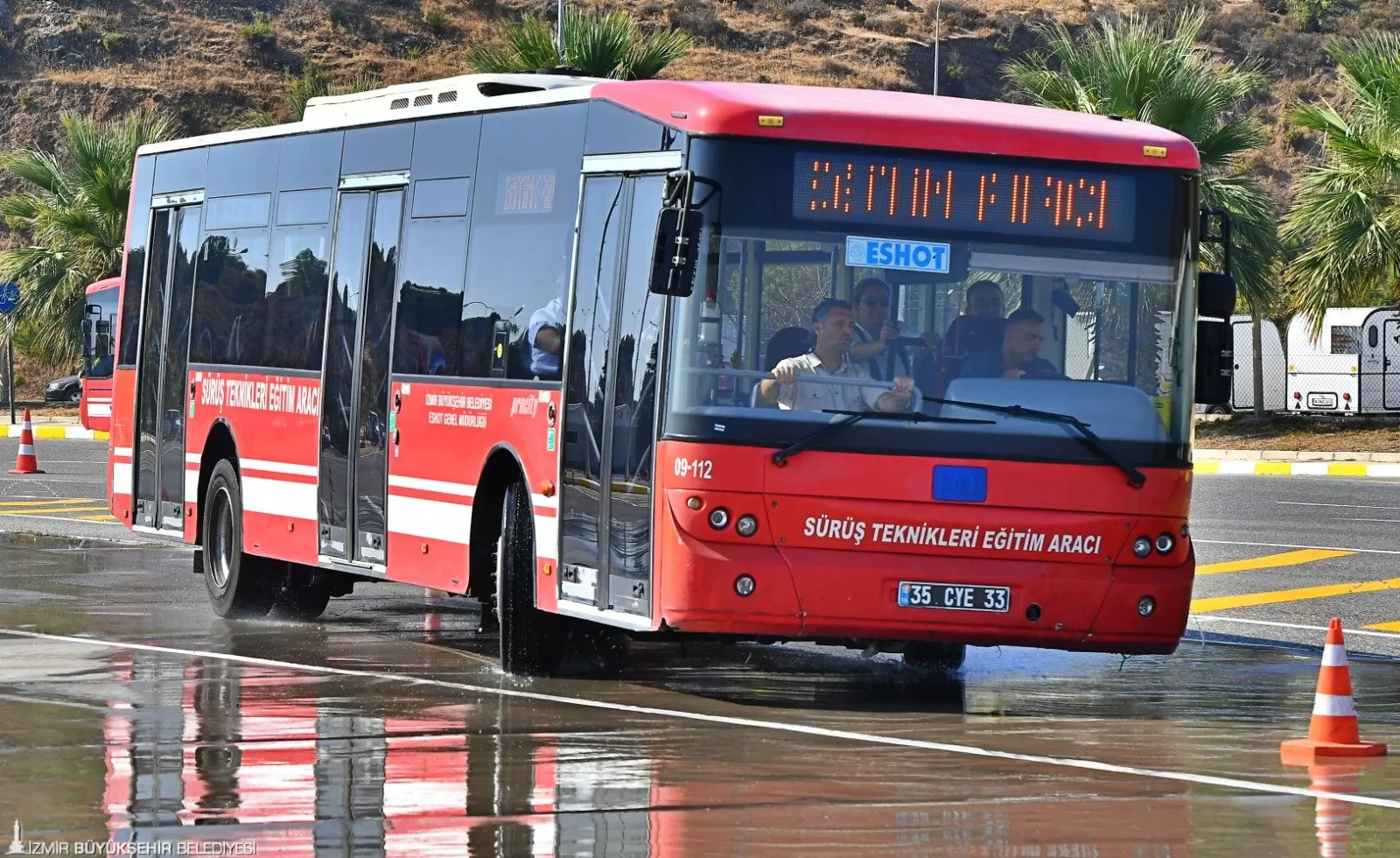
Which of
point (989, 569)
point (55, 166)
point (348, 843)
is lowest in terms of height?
point (348, 843)

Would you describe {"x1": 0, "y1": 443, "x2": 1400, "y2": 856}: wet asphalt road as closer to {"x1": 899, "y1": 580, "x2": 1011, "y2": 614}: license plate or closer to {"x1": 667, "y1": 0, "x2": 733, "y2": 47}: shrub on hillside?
{"x1": 899, "y1": 580, "x2": 1011, "y2": 614}: license plate

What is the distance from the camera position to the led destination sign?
36.5 feet

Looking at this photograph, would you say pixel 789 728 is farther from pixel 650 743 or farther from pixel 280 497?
pixel 280 497

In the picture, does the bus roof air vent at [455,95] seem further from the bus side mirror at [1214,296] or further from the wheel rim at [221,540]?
the bus side mirror at [1214,296]

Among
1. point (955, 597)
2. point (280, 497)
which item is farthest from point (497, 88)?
point (955, 597)

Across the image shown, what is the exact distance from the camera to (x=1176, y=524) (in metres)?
11.4

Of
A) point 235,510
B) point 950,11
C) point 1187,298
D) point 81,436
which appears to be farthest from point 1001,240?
point 950,11

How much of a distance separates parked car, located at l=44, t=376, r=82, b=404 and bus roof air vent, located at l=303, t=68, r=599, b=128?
45299 millimetres

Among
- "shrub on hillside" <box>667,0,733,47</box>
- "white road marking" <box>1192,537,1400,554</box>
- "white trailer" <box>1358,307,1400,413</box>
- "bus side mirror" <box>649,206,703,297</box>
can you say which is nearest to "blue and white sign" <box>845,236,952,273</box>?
"bus side mirror" <box>649,206,703,297</box>

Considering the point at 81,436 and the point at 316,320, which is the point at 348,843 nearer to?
the point at 316,320

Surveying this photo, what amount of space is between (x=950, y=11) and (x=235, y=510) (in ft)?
272

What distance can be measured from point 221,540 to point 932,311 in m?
6.92

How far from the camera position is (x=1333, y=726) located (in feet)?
32.5

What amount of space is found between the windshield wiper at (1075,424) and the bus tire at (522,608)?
7.95 feet
